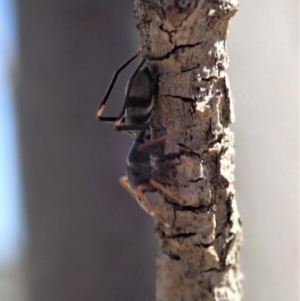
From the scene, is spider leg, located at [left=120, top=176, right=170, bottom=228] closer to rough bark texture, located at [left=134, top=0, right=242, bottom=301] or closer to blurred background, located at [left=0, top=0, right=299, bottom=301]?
rough bark texture, located at [left=134, top=0, right=242, bottom=301]

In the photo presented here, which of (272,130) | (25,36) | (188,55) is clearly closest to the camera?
(188,55)

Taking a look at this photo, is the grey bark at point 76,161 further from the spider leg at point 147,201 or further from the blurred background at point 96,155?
the spider leg at point 147,201

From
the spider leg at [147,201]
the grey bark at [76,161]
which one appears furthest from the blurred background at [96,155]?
the spider leg at [147,201]

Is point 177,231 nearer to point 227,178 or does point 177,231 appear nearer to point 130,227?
point 227,178

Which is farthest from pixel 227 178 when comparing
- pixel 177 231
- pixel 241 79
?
pixel 241 79

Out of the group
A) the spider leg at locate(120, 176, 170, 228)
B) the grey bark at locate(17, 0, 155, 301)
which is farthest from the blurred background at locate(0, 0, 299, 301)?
the spider leg at locate(120, 176, 170, 228)

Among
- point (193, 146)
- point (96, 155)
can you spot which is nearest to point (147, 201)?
point (193, 146)
